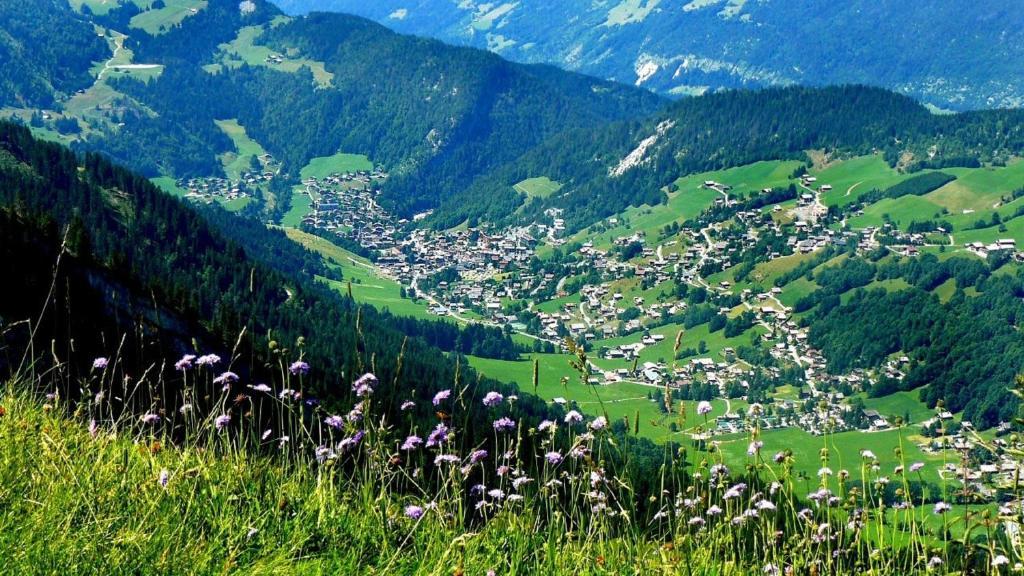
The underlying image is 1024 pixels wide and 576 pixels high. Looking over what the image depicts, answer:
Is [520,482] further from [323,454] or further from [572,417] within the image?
[323,454]

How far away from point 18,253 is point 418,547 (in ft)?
120

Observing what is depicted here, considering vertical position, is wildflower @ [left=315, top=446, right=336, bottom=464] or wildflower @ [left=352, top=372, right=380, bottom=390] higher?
wildflower @ [left=352, top=372, right=380, bottom=390]

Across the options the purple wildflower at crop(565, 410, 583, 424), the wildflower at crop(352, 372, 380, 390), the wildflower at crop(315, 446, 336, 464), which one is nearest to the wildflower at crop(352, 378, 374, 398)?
the wildflower at crop(352, 372, 380, 390)

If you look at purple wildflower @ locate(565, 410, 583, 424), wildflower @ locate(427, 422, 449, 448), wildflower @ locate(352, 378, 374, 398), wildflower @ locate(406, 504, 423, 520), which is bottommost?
wildflower @ locate(406, 504, 423, 520)

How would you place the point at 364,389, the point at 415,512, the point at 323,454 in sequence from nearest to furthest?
the point at 415,512 → the point at 364,389 → the point at 323,454

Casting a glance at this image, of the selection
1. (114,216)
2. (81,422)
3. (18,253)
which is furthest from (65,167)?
(81,422)

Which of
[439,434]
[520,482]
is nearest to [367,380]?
[439,434]

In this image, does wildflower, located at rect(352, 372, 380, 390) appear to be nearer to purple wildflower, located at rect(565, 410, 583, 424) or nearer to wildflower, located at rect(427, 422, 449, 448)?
wildflower, located at rect(427, 422, 449, 448)

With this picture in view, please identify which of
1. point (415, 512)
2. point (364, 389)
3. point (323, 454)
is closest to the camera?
point (415, 512)

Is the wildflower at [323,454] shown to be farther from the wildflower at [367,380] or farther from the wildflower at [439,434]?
the wildflower at [439,434]

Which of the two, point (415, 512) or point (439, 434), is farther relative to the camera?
point (439, 434)

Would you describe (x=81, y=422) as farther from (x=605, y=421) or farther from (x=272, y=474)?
(x=605, y=421)

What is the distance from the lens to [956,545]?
5707 millimetres

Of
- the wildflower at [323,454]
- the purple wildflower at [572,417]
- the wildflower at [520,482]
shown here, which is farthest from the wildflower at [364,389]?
the purple wildflower at [572,417]
